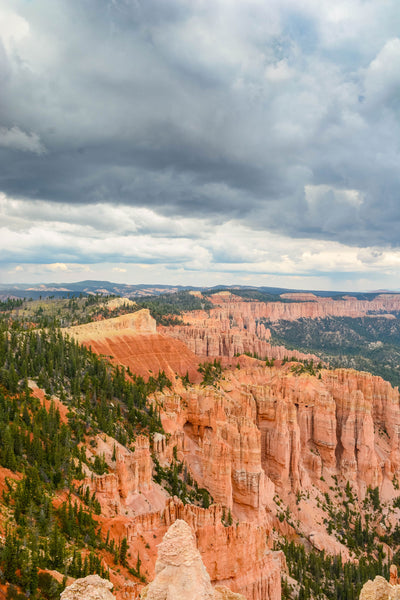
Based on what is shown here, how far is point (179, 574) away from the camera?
14758 millimetres

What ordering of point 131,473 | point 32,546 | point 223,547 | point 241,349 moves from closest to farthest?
point 32,546
point 223,547
point 131,473
point 241,349

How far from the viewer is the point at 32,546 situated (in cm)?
2050

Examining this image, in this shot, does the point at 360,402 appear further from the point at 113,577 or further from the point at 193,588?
the point at 193,588

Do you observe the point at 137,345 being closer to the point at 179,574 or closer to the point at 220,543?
the point at 220,543

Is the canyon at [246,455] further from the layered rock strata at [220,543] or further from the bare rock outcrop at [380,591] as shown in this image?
the bare rock outcrop at [380,591]

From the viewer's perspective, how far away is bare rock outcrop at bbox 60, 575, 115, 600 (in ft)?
47.5

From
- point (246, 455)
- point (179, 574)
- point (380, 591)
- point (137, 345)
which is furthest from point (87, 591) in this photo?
point (137, 345)

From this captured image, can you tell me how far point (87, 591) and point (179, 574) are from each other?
3.82 m

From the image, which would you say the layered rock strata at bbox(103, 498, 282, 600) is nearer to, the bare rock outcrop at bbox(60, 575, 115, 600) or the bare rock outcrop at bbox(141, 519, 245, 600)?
the bare rock outcrop at bbox(60, 575, 115, 600)

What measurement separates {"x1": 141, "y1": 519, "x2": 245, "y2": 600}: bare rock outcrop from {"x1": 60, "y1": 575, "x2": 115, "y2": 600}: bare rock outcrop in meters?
1.78

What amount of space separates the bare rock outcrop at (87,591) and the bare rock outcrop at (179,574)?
1.78 metres

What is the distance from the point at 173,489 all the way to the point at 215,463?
6904mm

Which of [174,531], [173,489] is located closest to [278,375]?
[173,489]

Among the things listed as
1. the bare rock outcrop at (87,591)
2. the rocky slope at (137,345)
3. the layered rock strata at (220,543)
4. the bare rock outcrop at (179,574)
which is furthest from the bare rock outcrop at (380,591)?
the rocky slope at (137,345)
